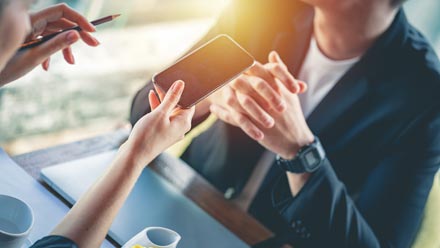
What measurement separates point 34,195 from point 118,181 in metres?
0.29

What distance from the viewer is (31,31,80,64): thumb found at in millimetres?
841

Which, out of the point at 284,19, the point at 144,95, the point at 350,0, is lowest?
the point at 144,95

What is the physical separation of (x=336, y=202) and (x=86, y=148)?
550mm

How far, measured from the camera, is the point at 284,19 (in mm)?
1326

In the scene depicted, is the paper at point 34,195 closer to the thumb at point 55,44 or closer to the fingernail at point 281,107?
the thumb at point 55,44

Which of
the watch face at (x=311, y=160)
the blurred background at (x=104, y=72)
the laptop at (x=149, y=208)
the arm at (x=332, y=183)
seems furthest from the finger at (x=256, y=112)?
the blurred background at (x=104, y=72)

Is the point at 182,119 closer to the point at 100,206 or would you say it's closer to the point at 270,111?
the point at 100,206

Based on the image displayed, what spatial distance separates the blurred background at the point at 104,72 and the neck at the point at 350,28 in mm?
693

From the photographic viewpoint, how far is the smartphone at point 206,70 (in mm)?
882

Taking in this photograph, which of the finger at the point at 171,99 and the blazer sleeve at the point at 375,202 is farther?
the blazer sleeve at the point at 375,202

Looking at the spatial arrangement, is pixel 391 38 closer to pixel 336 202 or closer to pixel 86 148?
pixel 336 202

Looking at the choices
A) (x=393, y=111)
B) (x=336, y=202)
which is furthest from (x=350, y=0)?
(x=336, y=202)

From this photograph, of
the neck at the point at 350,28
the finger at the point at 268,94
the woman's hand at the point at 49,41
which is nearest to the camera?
the woman's hand at the point at 49,41

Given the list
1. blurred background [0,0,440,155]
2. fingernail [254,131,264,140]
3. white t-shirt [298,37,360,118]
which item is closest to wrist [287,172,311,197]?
fingernail [254,131,264,140]
